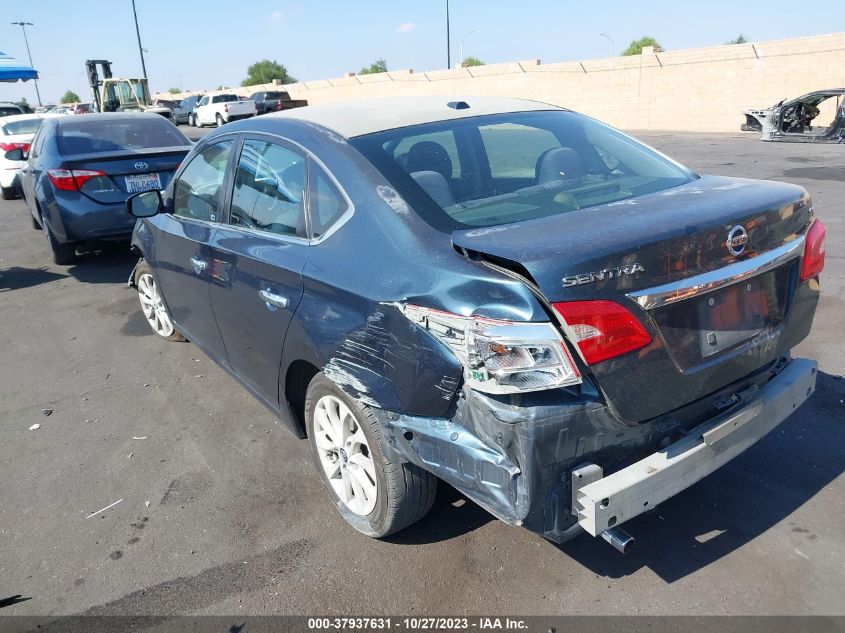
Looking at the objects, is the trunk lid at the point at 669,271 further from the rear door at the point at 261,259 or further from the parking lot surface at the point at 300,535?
the rear door at the point at 261,259

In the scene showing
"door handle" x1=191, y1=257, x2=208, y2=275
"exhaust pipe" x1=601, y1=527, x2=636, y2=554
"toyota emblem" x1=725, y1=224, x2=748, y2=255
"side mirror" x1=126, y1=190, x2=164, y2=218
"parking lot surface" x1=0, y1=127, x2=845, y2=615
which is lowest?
"parking lot surface" x1=0, y1=127, x2=845, y2=615

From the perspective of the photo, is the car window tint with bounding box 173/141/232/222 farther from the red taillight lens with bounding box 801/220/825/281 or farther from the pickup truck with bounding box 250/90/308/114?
the pickup truck with bounding box 250/90/308/114

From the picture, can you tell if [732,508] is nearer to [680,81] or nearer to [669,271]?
[669,271]

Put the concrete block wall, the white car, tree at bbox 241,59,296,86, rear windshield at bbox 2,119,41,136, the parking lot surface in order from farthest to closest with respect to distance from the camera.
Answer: tree at bbox 241,59,296,86 < the concrete block wall < rear windshield at bbox 2,119,41,136 < the white car < the parking lot surface

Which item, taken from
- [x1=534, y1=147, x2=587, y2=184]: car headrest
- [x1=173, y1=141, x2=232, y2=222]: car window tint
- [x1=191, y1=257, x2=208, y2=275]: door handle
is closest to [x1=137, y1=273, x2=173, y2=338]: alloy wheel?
[x1=173, y1=141, x2=232, y2=222]: car window tint

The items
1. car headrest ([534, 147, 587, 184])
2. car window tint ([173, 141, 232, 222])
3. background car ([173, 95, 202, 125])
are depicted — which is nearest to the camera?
car headrest ([534, 147, 587, 184])

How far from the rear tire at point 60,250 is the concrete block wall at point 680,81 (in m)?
20.5

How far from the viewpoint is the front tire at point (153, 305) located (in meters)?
5.57

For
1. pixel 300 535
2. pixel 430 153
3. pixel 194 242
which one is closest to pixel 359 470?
A: pixel 300 535

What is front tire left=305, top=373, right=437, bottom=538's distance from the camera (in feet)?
A: 8.88

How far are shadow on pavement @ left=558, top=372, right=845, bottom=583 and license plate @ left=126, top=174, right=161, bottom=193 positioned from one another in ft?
21.2

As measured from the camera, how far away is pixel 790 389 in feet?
9.06

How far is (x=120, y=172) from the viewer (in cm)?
750

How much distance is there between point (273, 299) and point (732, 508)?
92.1 inches
